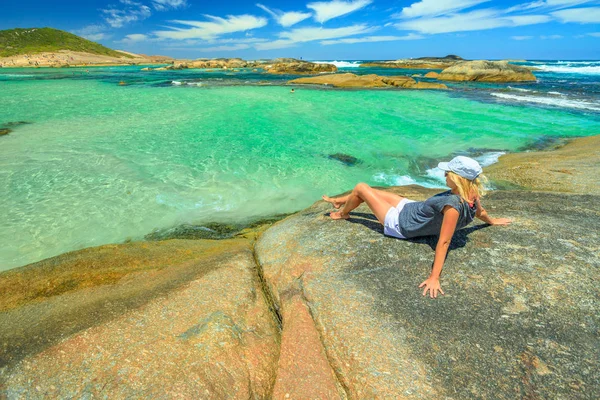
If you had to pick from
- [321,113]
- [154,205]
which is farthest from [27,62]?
[154,205]

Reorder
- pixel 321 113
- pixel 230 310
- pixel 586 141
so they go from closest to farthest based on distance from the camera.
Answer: pixel 230 310
pixel 586 141
pixel 321 113

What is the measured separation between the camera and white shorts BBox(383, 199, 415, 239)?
4.77m

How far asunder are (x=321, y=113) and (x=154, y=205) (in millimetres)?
15351

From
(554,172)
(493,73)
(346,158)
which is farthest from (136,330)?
(493,73)

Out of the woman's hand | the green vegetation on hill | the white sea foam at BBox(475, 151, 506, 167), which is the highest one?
the green vegetation on hill

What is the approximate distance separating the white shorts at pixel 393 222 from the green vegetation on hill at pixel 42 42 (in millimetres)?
145643

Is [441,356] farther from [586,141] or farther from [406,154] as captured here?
[586,141]

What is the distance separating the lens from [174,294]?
157 inches

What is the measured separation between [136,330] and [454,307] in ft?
11.4

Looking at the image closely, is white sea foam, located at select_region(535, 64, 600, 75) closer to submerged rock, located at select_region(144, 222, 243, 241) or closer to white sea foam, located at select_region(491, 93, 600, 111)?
white sea foam, located at select_region(491, 93, 600, 111)

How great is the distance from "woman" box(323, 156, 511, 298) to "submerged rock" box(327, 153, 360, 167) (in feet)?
23.6

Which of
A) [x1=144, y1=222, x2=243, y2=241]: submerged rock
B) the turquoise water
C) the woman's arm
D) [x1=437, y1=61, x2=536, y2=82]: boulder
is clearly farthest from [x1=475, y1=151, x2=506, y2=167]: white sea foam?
[x1=437, y1=61, x2=536, y2=82]: boulder

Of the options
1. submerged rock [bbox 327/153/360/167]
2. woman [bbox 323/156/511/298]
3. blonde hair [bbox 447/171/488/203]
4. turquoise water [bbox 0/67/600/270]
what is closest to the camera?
woman [bbox 323/156/511/298]

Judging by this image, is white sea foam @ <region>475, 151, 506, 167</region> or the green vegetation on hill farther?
the green vegetation on hill
